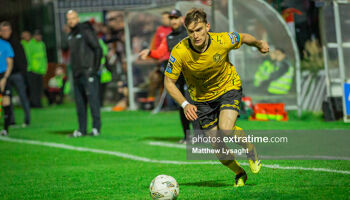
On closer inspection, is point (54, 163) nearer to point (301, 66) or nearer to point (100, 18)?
Result: point (301, 66)

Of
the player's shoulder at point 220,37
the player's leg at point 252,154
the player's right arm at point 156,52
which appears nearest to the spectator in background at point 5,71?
the player's right arm at point 156,52

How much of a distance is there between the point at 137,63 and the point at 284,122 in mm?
8431

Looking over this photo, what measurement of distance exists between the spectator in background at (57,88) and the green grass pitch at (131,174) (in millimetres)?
12878

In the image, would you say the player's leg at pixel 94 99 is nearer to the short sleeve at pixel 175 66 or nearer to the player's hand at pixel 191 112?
the short sleeve at pixel 175 66

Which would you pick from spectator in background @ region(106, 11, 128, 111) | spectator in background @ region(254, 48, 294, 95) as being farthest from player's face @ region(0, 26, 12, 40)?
spectator in background @ region(254, 48, 294, 95)

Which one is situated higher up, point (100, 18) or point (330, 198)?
point (100, 18)

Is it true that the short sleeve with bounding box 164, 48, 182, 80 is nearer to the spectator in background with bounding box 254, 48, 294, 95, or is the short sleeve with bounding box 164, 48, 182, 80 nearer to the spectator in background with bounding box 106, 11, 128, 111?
the spectator in background with bounding box 254, 48, 294, 95

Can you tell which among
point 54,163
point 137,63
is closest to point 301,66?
point 137,63

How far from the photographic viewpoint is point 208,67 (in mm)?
7160

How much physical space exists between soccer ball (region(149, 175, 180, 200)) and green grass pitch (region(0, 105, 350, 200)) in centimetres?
31

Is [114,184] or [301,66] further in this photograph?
[301,66]

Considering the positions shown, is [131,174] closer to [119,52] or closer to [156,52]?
[156,52]

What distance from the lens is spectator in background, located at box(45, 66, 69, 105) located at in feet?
89.1

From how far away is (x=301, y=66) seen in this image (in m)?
17.3
